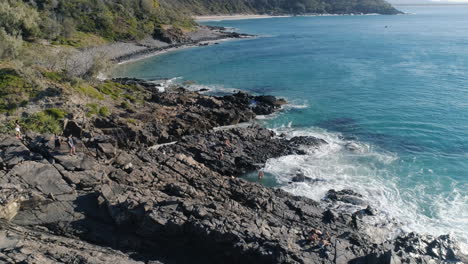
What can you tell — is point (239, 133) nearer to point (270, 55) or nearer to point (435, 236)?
point (435, 236)

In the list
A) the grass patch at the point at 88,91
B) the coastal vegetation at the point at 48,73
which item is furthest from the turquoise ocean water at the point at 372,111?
the grass patch at the point at 88,91

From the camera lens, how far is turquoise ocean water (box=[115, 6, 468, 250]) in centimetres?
3966

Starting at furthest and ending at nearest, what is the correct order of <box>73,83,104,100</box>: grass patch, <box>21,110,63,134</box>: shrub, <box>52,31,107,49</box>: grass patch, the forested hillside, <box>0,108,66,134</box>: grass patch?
<box>52,31,107,49</box>: grass patch → the forested hillside → <box>73,83,104,100</box>: grass patch → <box>21,110,63,134</box>: shrub → <box>0,108,66,134</box>: grass patch

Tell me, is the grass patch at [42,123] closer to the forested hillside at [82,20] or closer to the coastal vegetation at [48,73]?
the coastal vegetation at [48,73]

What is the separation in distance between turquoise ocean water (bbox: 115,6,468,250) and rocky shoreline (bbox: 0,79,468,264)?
510cm

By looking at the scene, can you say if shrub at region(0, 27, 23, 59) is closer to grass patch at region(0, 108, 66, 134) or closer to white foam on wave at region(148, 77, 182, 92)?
grass patch at region(0, 108, 66, 134)

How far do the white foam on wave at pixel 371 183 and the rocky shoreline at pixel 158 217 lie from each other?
2.46 metres

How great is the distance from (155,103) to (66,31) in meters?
67.6

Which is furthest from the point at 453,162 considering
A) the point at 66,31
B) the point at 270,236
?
the point at 66,31

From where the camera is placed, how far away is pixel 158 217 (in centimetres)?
2548

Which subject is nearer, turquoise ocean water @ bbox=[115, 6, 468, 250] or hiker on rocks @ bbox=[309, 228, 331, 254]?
hiker on rocks @ bbox=[309, 228, 331, 254]

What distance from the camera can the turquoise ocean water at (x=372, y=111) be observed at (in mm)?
39662

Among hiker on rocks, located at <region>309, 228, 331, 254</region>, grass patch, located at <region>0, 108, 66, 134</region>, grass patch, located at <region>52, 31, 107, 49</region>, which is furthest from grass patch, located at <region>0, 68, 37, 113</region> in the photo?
grass patch, located at <region>52, 31, 107, 49</region>

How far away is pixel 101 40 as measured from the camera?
400ft
